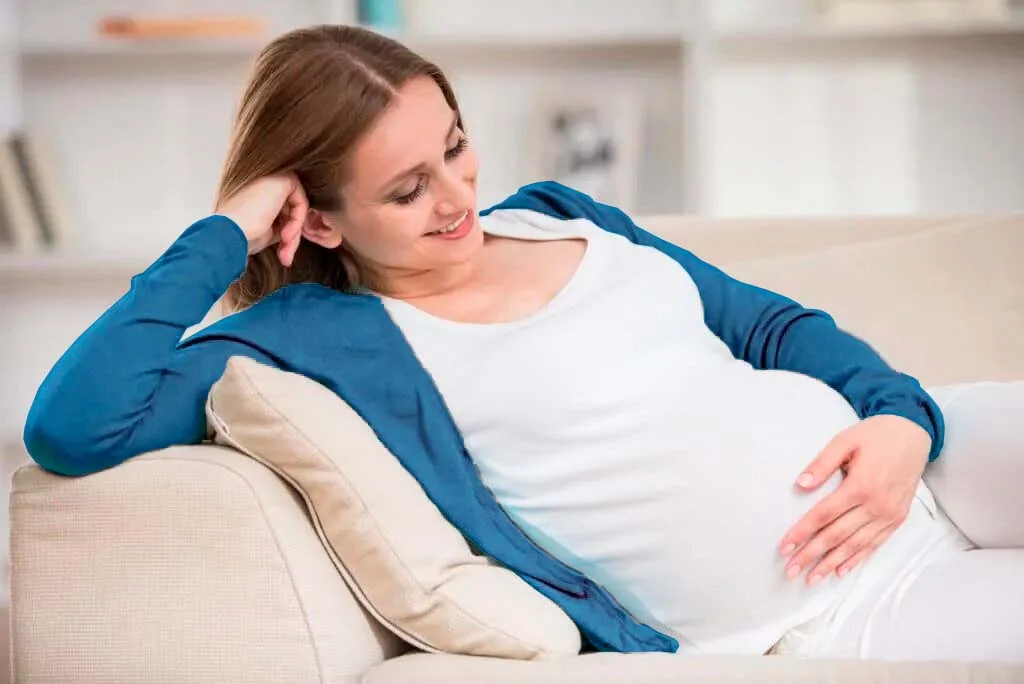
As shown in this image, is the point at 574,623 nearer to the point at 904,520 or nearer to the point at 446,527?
the point at 446,527

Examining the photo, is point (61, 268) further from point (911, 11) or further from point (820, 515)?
point (820, 515)

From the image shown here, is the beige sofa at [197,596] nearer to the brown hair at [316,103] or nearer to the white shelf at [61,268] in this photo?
the brown hair at [316,103]

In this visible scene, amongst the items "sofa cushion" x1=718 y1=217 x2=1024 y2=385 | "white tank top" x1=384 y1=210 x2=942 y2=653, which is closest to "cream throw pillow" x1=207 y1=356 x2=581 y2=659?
"white tank top" x1=384 y1=210 x2=942 y2=653

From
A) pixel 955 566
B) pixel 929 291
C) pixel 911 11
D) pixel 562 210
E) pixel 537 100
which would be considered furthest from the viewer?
pixel 537 100

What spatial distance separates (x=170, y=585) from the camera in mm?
1120

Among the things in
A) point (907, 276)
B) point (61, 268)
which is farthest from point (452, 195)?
point (61, 268)

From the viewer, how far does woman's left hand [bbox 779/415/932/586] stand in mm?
1271

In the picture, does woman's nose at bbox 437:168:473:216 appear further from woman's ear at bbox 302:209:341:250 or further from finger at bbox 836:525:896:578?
finger at bbox 836:525:896:578

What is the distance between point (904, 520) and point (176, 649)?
710 mm

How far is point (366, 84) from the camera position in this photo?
138 cm

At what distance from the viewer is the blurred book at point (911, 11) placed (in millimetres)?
3113

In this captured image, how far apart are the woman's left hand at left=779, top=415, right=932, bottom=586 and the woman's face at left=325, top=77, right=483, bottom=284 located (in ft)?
1.47

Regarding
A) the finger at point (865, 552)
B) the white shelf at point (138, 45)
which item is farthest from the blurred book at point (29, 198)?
the finger at point (865, 552)

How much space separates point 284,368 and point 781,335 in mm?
594
